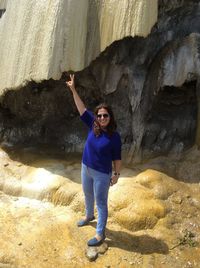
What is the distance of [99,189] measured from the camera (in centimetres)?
551

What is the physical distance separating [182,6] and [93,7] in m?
1.80

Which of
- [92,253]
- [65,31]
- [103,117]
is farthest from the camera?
[65,31]

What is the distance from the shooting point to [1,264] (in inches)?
219

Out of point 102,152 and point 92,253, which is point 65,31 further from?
point 92,253

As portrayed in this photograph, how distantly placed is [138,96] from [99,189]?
3.26 m

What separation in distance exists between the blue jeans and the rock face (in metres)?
2.76

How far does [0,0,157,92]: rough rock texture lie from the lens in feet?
24.2

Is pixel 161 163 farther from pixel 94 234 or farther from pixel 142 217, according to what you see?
pixel 94 234

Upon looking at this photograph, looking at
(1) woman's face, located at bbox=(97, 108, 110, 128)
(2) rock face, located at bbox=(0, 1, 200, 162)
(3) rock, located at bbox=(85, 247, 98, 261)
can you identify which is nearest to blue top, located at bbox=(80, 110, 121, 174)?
(1) woman's face, located at bbox=(97, 108, 110, 128)

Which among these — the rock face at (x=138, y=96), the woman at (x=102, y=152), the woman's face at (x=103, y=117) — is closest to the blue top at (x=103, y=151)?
the woman at (x=102, y=152)

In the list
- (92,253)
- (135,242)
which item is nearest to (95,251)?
(92,253)

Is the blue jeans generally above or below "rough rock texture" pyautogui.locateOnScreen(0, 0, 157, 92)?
below

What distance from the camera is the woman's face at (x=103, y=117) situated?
17.6ft

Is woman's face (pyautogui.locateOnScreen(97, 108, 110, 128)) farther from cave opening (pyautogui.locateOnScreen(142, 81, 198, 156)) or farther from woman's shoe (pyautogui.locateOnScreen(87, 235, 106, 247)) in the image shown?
cave opening (pyautogui.locateOnScreen(142, 81, 198, 156))
